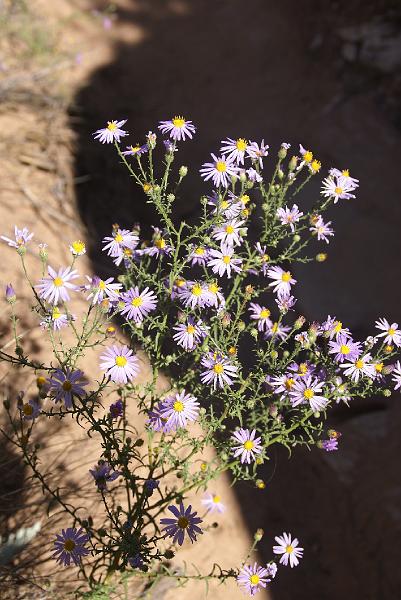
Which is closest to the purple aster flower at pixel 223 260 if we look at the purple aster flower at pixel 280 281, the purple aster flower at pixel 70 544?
the purple aster flower at pixel 280 281

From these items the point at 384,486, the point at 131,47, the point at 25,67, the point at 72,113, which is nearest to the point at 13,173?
the point at 72,113

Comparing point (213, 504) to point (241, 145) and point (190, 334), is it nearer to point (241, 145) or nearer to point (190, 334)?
point (190, 334)

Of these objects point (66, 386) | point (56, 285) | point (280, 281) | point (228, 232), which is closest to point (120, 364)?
point (66, 386)

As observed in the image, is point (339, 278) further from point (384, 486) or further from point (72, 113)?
point (72, 113)

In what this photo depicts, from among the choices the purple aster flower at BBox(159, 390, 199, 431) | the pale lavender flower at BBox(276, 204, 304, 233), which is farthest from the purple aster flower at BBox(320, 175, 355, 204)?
the purple aster flower at BBox(159, 390, 199, 431)

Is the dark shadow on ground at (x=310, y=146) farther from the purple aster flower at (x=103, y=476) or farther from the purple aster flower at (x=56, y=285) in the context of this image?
the purple aster flower at (x=56, y=285)

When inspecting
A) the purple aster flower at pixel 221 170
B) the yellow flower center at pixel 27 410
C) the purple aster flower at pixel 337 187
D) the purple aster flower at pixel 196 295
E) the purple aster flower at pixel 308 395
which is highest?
the purple aster flower at pixel 221 170

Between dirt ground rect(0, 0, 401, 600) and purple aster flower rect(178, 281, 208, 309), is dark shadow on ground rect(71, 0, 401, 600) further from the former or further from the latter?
purple aster flower rect(178, 281, 208, 309)
